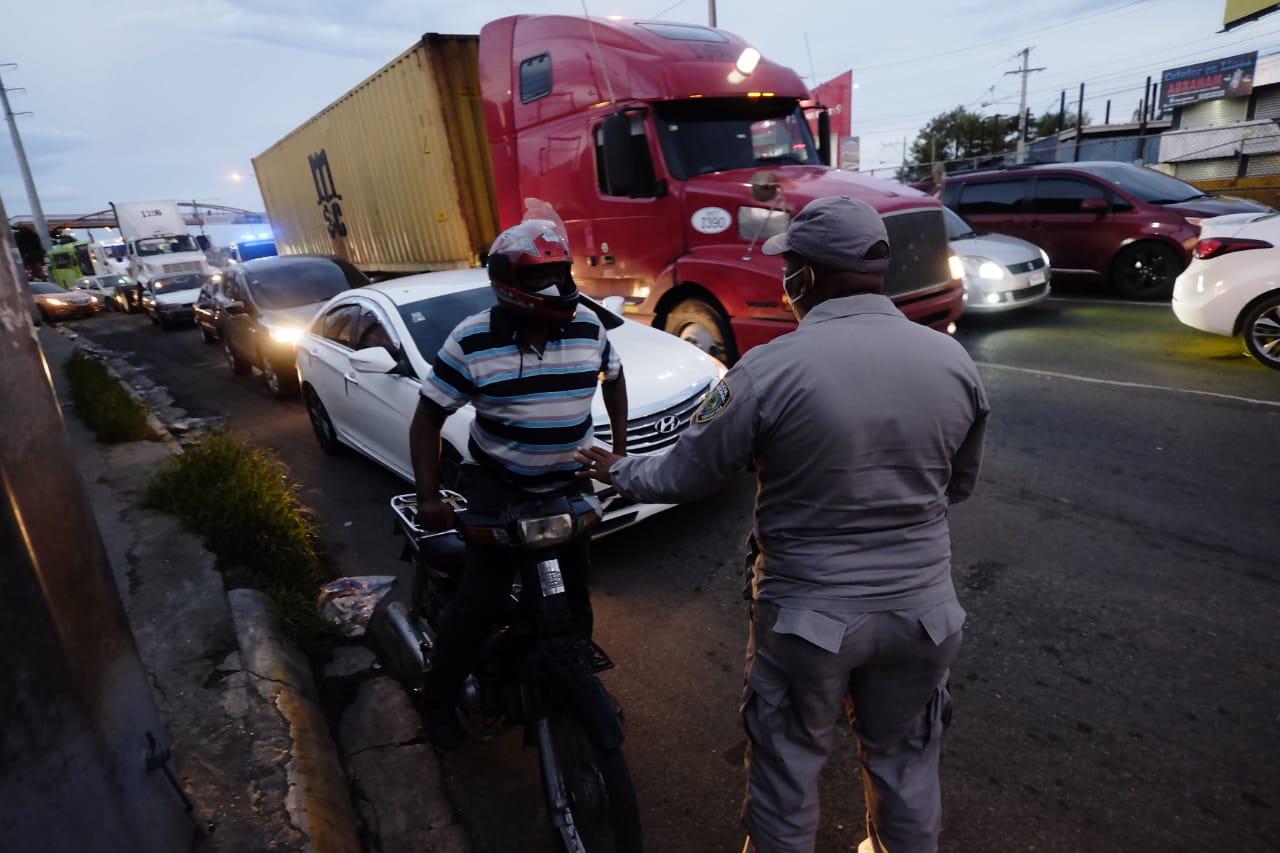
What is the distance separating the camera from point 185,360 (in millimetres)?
12664

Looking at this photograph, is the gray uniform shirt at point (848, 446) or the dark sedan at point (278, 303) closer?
the gray uniform shirt at point (848, 446)

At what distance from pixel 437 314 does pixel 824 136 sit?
4.96 meters

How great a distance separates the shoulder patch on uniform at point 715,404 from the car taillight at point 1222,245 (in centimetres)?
727

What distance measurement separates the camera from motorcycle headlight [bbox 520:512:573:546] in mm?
2268

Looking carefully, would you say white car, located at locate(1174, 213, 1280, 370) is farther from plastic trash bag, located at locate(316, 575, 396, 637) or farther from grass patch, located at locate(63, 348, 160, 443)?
grass patch, located at locate(63, 348, 160, 443)

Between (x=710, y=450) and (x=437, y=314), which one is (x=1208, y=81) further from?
(x=710, y=450)

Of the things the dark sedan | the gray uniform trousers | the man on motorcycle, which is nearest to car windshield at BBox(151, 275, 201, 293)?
the dark sedan

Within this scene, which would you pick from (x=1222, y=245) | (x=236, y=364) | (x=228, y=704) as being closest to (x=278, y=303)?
(x=236, y=364)

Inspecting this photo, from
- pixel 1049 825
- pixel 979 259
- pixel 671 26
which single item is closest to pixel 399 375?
pixel 1049 825

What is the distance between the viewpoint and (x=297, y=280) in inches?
363

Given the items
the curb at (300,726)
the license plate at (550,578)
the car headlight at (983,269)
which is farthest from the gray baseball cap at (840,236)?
the car headlight at (983,269)

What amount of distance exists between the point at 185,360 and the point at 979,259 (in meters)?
12.6

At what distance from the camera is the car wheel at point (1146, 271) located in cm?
959

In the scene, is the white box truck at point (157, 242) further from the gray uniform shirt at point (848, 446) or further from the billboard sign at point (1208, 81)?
the billboard sign at point (1208, 81)
